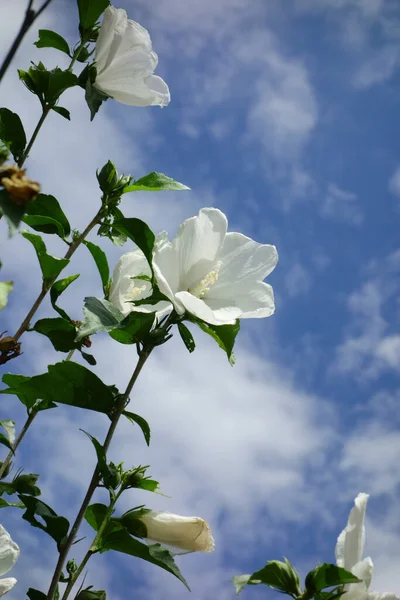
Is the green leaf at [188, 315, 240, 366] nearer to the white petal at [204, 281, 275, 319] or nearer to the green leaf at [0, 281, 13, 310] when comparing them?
the white petal at [204, 281, 275, 319]

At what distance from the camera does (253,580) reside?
1079 mm

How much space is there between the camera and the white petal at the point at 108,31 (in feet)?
5.45

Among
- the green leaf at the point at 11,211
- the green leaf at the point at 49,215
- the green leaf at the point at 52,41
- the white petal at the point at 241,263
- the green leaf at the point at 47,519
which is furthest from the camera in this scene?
the green leaf at the point at 52,41

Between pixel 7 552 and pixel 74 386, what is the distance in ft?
1.20

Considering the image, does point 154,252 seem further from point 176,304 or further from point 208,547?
point 208,547

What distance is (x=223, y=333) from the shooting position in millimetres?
1365

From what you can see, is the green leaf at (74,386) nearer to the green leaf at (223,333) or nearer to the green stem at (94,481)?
the green stem at (94,481)

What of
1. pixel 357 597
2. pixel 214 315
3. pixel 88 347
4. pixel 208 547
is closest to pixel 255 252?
pixel 214 315

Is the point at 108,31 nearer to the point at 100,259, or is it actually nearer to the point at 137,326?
the point at 100,259

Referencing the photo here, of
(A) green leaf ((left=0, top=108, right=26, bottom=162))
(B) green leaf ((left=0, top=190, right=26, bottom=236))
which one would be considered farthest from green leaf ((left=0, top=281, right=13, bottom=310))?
(A) green leaf ((left=0, top=108, right=26, bottom=162))

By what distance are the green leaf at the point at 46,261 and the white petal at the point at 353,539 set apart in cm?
88

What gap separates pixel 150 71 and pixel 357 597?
1.29m

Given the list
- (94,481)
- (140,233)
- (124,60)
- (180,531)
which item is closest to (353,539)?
(180,531)

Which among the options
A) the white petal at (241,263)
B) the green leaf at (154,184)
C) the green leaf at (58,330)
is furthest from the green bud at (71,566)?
the green leaf at (154,184)
